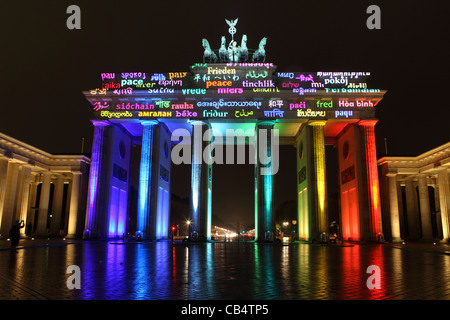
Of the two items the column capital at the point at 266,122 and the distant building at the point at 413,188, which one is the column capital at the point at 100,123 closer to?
the column capital at the point at 266,122

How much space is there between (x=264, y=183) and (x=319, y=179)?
6692mm

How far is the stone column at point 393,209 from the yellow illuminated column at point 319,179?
966cm

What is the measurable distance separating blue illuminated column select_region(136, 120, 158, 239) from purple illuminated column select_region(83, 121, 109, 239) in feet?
17.3

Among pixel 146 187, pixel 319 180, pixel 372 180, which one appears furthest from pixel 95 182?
pixel 372 180

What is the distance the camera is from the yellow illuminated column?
40250 mm

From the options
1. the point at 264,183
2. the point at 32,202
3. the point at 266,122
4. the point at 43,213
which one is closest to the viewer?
the point at 264,183

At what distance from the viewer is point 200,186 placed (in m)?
42.8

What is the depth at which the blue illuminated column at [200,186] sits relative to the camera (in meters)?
41.7

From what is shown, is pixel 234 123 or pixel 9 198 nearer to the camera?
pixel 9 198

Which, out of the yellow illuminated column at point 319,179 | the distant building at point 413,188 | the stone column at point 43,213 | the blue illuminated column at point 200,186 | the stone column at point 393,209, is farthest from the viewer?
the stone column at point 43,213

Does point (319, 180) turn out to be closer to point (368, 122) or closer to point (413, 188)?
point (368, 122)

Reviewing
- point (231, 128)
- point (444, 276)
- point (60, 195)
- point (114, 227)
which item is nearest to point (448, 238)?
point (231, 128)

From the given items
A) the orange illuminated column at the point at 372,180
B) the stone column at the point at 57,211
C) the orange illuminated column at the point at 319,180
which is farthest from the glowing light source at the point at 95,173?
the orange illuminated column at the point at 372,180
